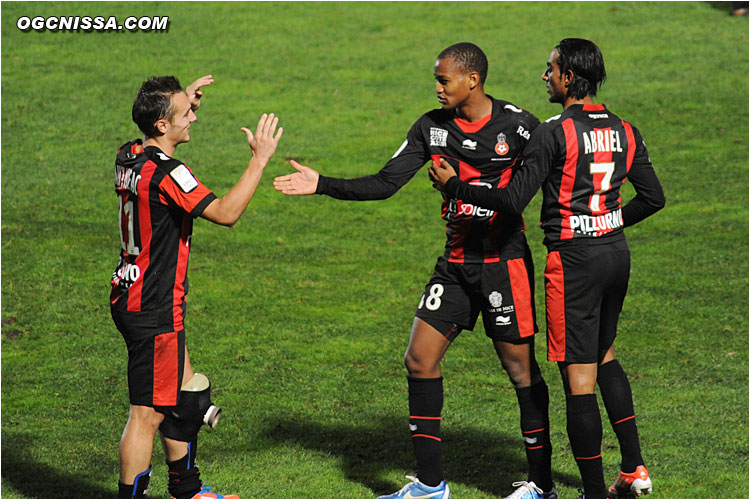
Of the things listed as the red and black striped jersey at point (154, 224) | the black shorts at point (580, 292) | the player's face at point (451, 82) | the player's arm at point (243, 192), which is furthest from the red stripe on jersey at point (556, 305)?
the red and black striped jersey at point (154, 224)

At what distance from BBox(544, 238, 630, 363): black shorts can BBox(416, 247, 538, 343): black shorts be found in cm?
40

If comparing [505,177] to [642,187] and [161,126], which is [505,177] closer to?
[642,187]

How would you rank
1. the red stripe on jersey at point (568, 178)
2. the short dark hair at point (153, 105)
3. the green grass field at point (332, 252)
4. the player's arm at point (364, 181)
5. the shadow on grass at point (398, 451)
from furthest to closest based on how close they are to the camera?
the green grass field at point (332, 252) < the shadow on grass at point (398, 451) < the player's arm at point (364, 181) < the short dark hair at point (153, 105) < the red stripe on jersey at point (568, 178)

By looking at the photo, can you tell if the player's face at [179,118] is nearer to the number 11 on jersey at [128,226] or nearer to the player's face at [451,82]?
the number 11 on jersey at [128,226]

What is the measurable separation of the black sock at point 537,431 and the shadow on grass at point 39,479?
2.68 m

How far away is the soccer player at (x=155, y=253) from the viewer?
533 cm

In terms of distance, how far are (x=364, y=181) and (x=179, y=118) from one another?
3.90ft

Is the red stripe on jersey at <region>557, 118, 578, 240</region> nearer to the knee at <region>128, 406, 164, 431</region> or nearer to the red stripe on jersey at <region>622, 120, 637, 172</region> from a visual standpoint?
the red stripe on jersey at <region>622, 120, 637, 172</region>

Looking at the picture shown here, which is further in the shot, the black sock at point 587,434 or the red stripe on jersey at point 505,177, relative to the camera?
the red stripe on jersey at point 505,177

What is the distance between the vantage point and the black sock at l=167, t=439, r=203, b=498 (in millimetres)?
5727

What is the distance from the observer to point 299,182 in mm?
5777

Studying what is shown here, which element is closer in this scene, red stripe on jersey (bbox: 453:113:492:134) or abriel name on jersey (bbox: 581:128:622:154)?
abriel name on jersey (bbox: 581:128:622:154)

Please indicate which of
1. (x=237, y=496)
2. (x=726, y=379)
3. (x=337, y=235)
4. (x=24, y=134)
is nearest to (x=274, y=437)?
(x=237, y=496)

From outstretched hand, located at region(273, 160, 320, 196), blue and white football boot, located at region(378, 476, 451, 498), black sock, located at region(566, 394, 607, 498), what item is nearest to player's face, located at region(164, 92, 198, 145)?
outstretched hand, located at region(273, 160, 320, 196)
